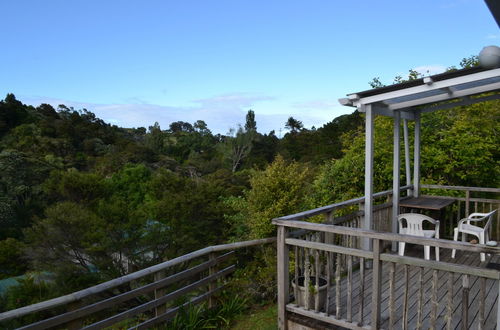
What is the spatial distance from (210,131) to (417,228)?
57.0 metres

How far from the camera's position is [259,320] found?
4.25 m

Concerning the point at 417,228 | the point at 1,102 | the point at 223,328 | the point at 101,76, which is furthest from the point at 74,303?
the point at 1,102

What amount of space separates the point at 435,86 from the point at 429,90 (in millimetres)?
149

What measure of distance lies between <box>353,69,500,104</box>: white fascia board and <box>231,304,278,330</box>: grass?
295 centimetres

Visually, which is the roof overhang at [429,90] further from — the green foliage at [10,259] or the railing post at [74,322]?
the green foliage at [10,259]

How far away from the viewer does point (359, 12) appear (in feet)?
30.6

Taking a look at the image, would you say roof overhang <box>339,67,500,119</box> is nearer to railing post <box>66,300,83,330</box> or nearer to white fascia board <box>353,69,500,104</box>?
white fascia board <box>353,69,500,104</box>

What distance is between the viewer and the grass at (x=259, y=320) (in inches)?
160

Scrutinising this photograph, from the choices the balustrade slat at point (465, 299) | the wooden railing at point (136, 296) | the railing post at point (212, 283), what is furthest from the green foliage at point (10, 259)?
the balustrade slat at point (465, 299)

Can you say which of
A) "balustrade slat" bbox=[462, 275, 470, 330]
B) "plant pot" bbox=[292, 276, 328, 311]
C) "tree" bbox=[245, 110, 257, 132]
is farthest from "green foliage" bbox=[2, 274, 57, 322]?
"tree" bbox=[245, 110, 257, 132]

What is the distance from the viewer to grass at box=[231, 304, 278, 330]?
4.06 m

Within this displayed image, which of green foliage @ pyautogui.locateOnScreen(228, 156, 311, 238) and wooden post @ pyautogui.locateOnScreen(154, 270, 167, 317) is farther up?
green foliage @ pyautogui.locateOnScreen(228, 156, 311, 238)

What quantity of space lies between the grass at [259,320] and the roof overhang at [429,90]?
2.91m

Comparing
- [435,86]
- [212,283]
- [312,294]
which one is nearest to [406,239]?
[312,294]
